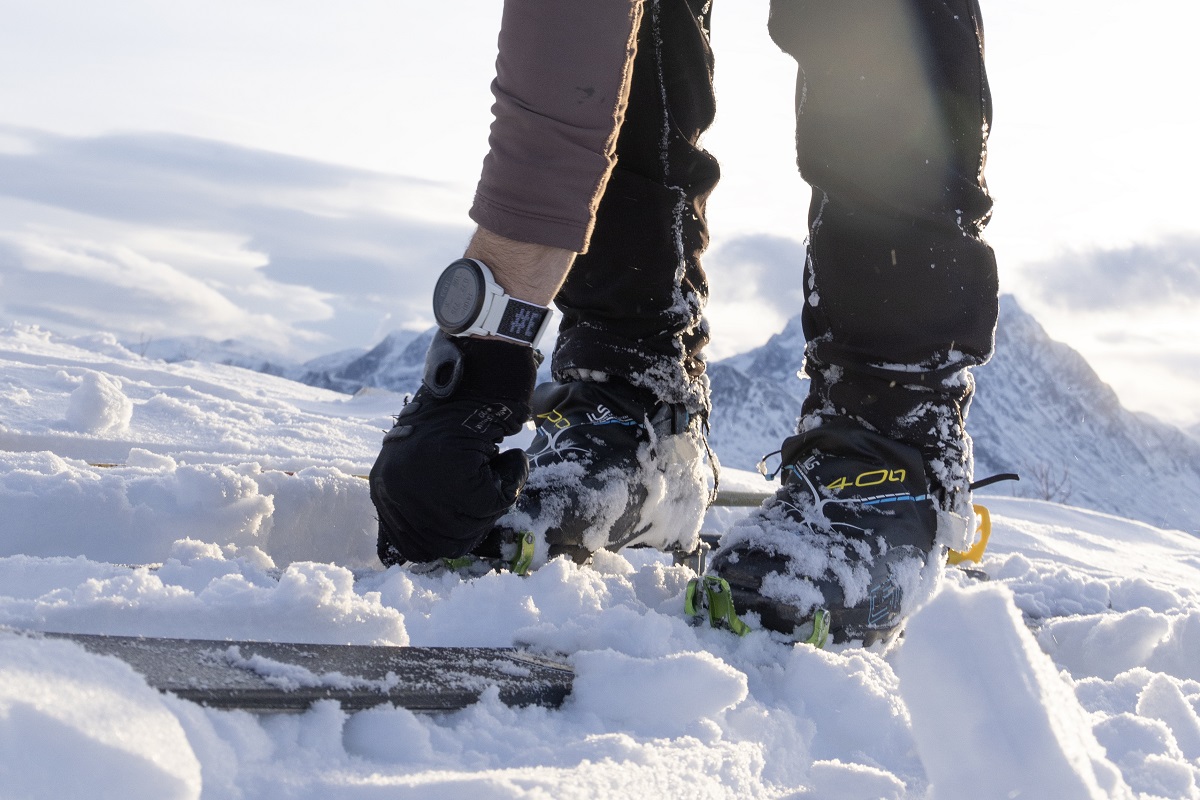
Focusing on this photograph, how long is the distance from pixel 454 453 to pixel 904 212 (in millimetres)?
780

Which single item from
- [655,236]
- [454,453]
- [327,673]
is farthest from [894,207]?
[327,673]

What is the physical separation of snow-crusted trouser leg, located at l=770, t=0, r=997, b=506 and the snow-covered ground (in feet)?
1.46

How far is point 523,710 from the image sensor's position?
0.92 metres

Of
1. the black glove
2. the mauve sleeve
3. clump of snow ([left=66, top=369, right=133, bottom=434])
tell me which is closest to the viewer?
the mauve sleeve

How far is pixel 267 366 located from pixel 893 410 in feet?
365

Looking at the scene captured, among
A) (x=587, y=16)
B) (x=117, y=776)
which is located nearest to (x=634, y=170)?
(x=587, y=16)

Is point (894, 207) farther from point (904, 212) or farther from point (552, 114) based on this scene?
point (552, 114)

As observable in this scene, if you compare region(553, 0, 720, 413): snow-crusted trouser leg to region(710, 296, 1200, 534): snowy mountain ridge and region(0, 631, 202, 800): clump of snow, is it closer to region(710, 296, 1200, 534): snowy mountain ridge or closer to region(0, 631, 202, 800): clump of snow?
region(0, 631, 202, 800): clump of snow

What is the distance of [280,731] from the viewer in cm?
74

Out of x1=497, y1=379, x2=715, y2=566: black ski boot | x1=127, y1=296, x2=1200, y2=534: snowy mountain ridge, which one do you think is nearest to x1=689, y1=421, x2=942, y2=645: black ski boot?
x1=497, y1=379, x2=715, y2=566: black ski boot

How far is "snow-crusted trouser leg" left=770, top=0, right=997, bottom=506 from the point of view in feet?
4.98

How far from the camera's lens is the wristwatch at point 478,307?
1.32 metres

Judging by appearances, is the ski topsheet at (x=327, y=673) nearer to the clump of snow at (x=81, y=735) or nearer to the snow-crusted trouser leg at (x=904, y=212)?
the clump of snow at (x=81, y=735)

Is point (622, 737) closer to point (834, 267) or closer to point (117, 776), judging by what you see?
point (117, 776)
